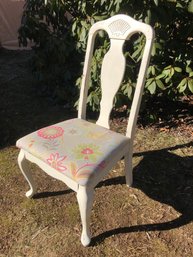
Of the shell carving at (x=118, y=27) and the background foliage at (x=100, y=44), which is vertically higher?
the shell carving at (x=118, y=27)

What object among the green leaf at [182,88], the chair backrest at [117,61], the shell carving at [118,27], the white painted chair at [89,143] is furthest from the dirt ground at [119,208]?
the shell carving at [118,27]

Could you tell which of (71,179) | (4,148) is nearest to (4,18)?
(4,148)

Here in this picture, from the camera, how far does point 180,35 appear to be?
129 inches

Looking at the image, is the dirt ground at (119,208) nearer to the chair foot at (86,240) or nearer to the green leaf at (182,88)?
the chair foot at (86,240)

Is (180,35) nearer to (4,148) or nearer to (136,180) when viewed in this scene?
(136,180)

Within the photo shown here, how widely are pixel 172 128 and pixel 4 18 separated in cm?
416

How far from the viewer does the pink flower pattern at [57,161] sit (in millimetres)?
2191

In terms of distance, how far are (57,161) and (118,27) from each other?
103 centimetres

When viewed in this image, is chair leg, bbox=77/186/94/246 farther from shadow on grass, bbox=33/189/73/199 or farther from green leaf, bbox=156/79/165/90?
green leaf, bbox=156/79/165/90

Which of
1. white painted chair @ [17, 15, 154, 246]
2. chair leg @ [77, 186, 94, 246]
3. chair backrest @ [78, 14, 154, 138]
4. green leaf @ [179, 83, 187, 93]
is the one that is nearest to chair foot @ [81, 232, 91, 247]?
white painted chair @ [17, 15, 154, 246]

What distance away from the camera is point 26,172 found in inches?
104

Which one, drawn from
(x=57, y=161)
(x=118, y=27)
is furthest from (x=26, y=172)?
(x=118, y=27)

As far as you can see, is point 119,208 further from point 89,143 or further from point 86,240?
point 89,143

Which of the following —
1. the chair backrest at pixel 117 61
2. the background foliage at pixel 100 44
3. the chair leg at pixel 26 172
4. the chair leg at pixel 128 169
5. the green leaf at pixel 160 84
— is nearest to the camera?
the chair backrest at pixel 117 61
